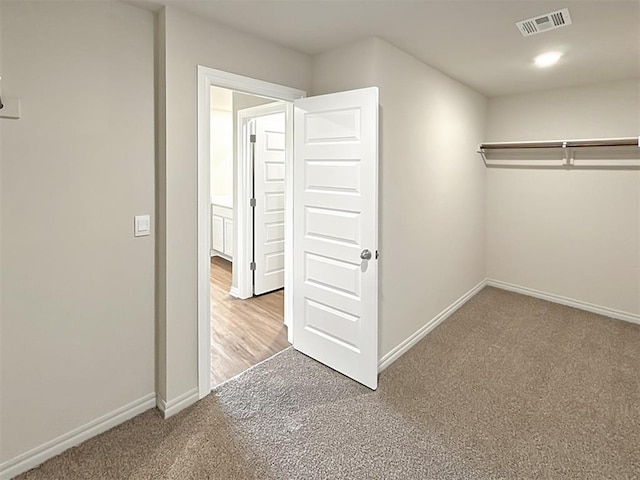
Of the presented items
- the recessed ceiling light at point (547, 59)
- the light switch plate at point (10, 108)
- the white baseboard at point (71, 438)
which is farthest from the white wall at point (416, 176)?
the light switch plate at point (10, 108)

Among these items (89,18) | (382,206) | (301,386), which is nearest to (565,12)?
(382,206)

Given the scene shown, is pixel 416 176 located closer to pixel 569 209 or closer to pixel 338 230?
pixel 338 230

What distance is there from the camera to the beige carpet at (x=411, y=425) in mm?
1938

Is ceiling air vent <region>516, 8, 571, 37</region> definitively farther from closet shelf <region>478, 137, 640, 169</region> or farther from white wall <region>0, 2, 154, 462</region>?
white wall <region>0, 2, 154, 462</region>

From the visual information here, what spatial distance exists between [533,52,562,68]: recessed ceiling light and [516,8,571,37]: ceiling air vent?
61 cm

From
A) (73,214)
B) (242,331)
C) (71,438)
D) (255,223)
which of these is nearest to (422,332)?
(242,331)

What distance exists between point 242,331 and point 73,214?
6.46 feet

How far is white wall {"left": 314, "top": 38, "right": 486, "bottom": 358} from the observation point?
279 centimetres

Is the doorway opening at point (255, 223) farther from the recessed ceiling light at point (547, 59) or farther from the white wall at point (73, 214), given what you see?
the recessed ceiling light at point (547, 59)

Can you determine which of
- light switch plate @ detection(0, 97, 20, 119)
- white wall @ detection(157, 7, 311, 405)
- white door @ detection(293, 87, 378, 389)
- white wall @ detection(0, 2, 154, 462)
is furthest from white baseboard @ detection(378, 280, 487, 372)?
light switch plate @ detection(0, 97, 20, 119)

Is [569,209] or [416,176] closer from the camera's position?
[416,176]

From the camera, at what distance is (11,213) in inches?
70.4

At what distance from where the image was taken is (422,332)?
11.4 ft

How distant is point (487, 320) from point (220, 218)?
4.24m
